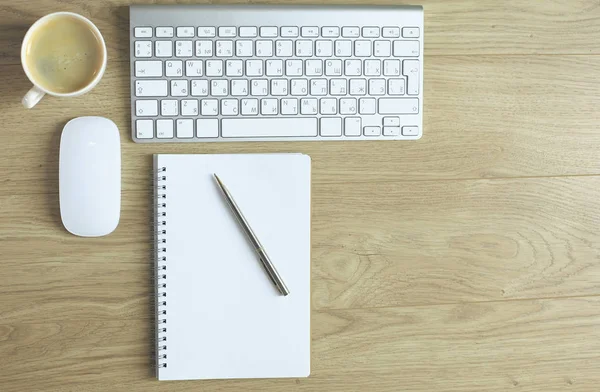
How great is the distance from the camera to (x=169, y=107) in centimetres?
70

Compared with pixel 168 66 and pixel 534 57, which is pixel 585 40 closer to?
pixel 534 57

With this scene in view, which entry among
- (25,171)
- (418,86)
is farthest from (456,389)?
(25,171)

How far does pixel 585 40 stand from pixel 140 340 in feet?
2.15

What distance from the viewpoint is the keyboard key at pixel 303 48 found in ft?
2.33

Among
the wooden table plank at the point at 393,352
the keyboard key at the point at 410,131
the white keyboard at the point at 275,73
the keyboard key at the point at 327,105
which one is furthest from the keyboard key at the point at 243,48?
the wooden table plank at the point at 393,352

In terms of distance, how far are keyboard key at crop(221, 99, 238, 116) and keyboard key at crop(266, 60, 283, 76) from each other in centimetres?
5

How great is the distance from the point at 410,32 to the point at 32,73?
17.1 inches

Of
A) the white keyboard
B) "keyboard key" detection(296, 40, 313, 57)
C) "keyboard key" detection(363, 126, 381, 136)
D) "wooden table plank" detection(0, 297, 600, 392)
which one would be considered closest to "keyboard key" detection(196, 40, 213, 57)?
the white keyboard

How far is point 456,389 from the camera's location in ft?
2.47

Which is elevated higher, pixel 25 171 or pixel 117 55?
pixel 117 55

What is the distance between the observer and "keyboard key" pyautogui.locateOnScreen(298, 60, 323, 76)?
71 centimetres

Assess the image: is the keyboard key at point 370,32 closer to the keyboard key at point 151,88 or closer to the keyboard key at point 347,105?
the keyboard key at point 347,105

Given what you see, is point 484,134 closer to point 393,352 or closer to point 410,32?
point 410,32

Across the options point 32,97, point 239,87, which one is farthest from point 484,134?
point 32,97
